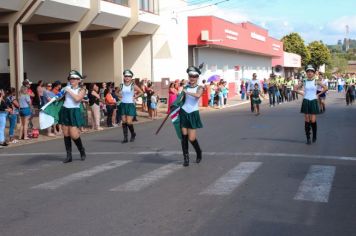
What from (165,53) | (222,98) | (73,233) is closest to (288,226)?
(73,233)

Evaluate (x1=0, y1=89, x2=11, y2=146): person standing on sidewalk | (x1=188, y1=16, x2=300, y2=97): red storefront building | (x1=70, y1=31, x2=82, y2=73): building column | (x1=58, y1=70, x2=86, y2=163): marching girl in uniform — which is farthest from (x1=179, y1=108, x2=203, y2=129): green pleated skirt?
(x1=188, y1=16, x2=300, y2=97): red storefront building

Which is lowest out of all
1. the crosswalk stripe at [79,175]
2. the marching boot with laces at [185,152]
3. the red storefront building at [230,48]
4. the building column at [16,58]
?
the crosswalk stripe at [79,175]

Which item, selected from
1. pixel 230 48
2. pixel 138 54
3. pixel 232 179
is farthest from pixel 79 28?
pixel 230 48

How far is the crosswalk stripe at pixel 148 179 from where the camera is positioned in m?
8.38

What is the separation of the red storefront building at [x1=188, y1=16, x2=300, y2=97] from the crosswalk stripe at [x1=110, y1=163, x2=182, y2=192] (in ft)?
83.5

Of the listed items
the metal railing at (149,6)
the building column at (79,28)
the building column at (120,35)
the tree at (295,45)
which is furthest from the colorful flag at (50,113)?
the tree at (295,45)

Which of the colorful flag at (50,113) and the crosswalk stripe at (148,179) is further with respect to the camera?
the colorful flag at (50,113)

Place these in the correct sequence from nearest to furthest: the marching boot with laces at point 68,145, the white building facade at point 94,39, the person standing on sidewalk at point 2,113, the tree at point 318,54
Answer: the marching boot with laces at point 68,145, the person standing on sidewalk at point 2,113, the white building facade at point 94,39, the tree at point 318,54

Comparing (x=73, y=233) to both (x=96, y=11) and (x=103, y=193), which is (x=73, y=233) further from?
(x=96, y=11)

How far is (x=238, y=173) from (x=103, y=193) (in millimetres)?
2582

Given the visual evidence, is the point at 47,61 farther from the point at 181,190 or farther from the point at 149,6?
the point at 181,190

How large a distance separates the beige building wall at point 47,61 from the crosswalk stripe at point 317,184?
26.3 m

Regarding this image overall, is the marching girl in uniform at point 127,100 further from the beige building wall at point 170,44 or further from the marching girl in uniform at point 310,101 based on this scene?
the beige building wall at point 170,44

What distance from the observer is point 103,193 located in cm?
804
